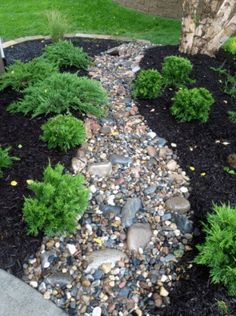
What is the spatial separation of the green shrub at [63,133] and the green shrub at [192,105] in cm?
112

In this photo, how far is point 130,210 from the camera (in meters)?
2.92

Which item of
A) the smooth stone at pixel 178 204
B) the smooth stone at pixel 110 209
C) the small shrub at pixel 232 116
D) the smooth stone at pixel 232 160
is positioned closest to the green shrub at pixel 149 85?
the small shrub at pixel 232 116

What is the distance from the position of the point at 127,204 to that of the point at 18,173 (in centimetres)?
94

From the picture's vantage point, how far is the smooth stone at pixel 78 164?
3232 millimetres

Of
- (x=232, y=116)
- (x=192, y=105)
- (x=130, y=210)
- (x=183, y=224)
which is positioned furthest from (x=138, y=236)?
(x=232, y=116)

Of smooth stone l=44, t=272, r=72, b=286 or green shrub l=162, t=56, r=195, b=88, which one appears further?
green shrub l=162, t=56, r=195, b=88

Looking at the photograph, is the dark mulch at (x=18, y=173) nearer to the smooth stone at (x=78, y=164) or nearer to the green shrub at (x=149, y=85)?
the smooth stone at (x=78, y=164)

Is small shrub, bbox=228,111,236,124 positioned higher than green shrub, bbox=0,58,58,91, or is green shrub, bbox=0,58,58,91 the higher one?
green shrub, bbox=0,58,58,91

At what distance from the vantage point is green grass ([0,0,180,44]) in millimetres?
7199

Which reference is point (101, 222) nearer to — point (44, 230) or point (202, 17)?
Result: point (44, 230)

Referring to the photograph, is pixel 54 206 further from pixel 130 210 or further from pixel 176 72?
pixel 176 72

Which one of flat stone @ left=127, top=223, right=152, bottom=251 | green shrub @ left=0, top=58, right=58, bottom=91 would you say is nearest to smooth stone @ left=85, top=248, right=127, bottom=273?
flat stone @ left=127, top=223, right=152, bottom=251

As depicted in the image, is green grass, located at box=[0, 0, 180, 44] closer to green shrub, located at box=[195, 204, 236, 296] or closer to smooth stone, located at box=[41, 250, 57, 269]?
green shrub, located at box=[195, 204, 236, 296]

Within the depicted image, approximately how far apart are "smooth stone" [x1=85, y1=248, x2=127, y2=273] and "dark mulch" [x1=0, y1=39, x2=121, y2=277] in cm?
39
